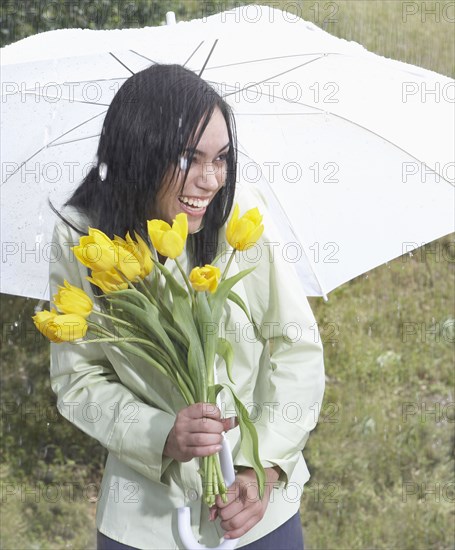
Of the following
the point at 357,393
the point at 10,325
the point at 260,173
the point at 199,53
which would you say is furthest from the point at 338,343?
the point at 199,53

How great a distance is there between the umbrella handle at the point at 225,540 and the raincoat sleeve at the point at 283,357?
65mm

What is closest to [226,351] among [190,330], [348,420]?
[190,330]

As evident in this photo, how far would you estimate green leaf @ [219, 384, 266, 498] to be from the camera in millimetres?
1905

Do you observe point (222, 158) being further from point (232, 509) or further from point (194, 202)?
point (232, 509)

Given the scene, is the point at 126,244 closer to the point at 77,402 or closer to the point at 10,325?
the point at 77,402

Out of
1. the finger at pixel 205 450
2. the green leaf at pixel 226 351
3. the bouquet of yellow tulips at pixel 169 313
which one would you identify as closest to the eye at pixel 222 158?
the bouquet of yellow tulips at pixel 169 313

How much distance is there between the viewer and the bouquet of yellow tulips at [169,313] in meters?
1.86

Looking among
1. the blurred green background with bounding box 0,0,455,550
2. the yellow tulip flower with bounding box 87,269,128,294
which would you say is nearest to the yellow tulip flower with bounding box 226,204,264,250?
the yellow tulip flower with bounding box 87,269,128,294

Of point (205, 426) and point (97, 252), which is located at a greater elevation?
point (97, 252)

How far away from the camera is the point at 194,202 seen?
1993mm

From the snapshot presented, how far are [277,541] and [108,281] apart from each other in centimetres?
67

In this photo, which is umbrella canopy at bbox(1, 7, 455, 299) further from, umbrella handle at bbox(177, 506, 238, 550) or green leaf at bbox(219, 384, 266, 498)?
umbrella handle at bbox(177, 506, 238, 550)

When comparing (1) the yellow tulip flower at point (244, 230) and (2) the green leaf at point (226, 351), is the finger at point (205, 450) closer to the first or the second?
(2) the green leaf at point (226, 351)

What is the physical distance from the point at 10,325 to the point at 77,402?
293 centimetres
